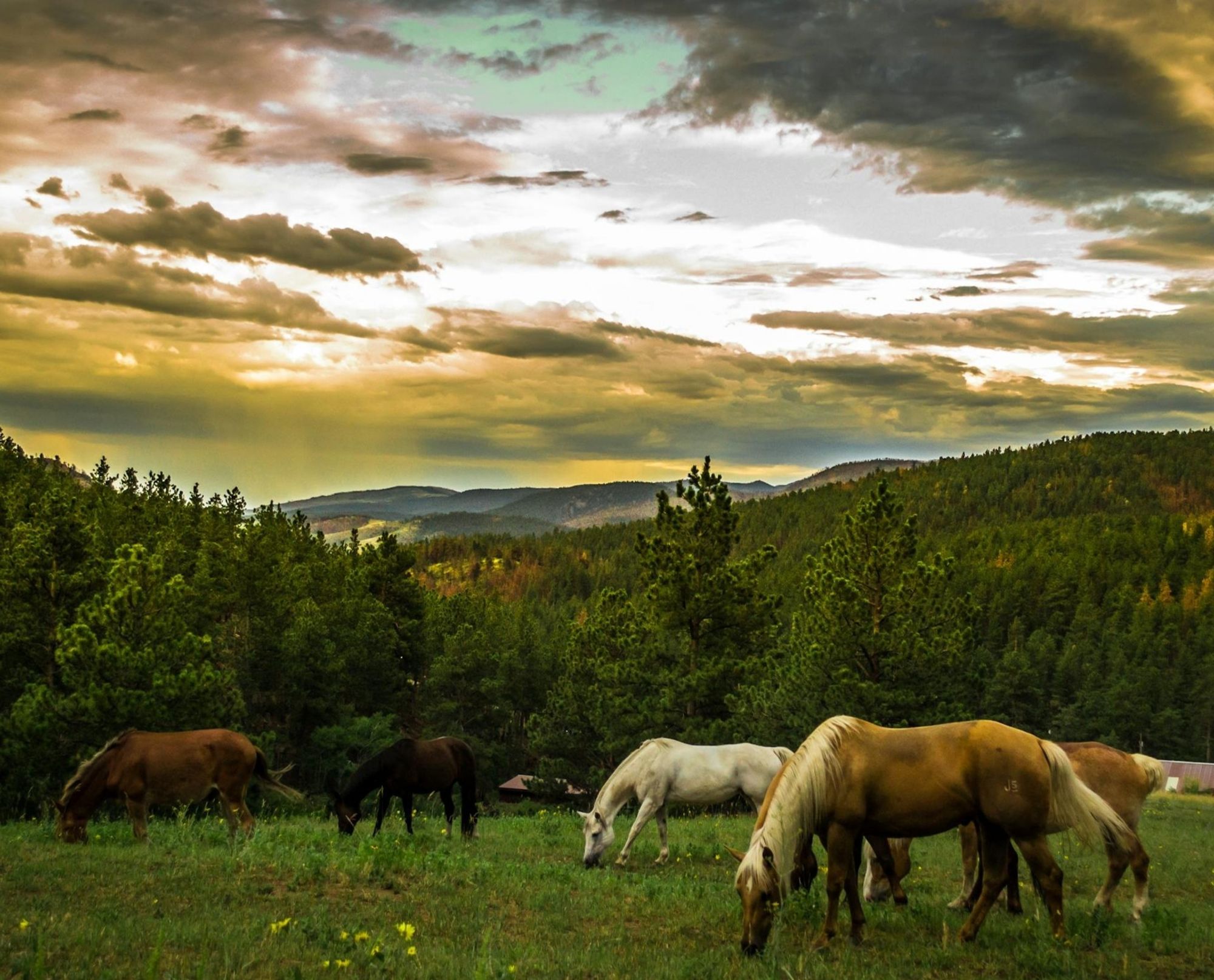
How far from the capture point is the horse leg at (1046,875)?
901 centimetres

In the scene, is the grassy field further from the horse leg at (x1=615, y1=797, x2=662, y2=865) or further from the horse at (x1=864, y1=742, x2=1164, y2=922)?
the horse at (x1=864, y1=742, x2=1164, y2=922)

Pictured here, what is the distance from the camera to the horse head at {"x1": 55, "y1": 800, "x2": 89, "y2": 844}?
13.9 metres

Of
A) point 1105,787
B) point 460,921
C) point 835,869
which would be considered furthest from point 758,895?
point 1105,787

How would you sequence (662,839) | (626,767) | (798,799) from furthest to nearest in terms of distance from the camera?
(626,767), (662,839), (798,799)

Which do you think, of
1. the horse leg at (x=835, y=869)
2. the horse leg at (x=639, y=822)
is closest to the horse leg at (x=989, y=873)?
the horse leg at (x=835, y=869)

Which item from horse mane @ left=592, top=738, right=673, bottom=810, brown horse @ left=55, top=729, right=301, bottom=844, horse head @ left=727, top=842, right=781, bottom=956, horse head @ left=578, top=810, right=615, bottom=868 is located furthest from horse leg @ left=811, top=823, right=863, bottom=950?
brown horse @ left=55, top=729, right=301, bottom=844

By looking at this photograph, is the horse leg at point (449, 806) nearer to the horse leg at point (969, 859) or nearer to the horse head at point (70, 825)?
the horse head at point (70, 825)

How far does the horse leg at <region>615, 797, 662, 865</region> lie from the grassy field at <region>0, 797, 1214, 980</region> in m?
0.26

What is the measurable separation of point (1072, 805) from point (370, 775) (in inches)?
475

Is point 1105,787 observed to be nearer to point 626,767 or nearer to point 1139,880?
point 1139,880

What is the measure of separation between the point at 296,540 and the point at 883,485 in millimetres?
56433

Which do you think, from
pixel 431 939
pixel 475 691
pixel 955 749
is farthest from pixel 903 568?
pixel 475 691

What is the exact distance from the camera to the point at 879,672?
30.4 m

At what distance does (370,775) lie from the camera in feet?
55.5
